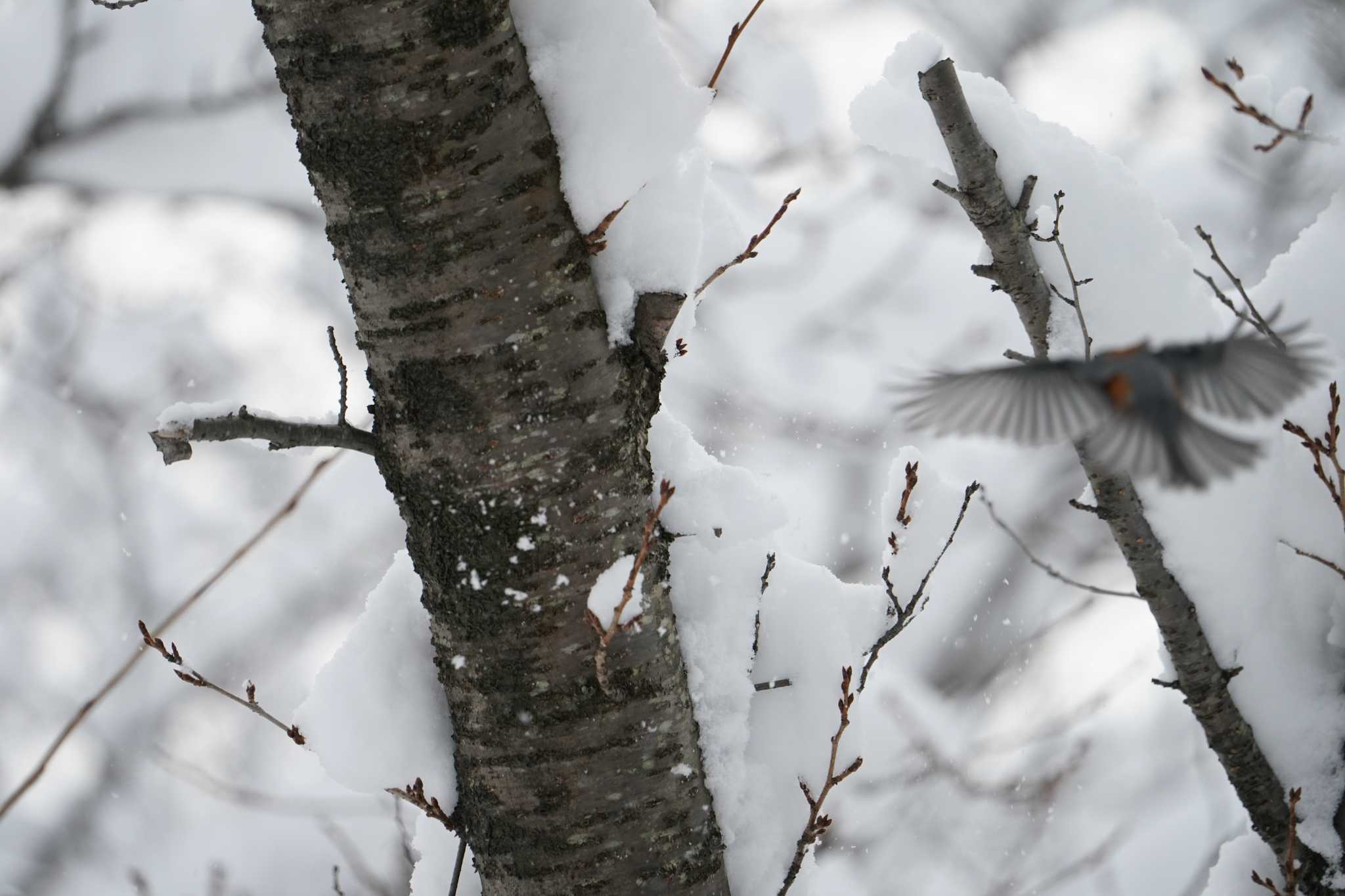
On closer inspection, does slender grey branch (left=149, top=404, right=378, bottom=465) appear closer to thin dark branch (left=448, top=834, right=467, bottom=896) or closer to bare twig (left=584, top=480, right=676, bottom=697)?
bare twig (left=584, top=480, right=676, bottom=697)

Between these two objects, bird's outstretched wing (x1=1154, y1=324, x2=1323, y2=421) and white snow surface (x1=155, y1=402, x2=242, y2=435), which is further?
bird's outstretched wing (x1=1154, y1=324, x2=1323, y2=421)

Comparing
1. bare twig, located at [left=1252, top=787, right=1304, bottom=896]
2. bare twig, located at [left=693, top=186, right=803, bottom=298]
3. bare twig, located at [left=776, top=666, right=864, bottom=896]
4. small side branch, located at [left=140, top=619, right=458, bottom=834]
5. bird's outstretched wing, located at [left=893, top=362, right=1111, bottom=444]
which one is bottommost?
bare twig, located at [left=1252, top=787, right=1304, bottom=896]

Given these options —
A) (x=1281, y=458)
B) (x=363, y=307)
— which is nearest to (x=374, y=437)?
(x=363, y=307)

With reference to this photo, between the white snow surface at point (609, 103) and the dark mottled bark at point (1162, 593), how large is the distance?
0.59 metres

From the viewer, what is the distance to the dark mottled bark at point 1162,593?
1.46m

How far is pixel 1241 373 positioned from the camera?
4.41ft

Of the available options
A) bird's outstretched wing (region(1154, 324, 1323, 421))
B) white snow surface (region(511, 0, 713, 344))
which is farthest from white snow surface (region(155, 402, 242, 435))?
bird's outstretched wing (region(1154, 324, 1323, 421))

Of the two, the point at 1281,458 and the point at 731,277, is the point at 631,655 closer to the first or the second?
the point at 1281,458

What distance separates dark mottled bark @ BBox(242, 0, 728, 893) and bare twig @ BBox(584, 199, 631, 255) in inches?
1.0

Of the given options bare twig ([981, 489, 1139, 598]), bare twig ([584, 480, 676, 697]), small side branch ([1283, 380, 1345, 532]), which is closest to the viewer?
bare twig ([584, 480, 676, 697])

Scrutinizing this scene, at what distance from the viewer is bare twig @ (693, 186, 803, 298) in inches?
48.4

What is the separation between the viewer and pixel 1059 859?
5594 mm

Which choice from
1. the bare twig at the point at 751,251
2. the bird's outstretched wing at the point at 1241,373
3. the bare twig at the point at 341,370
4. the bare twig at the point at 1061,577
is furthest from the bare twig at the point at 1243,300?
the bare twig at the point at 341,370

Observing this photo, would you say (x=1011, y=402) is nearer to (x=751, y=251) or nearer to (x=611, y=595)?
(x=751, y=251)
